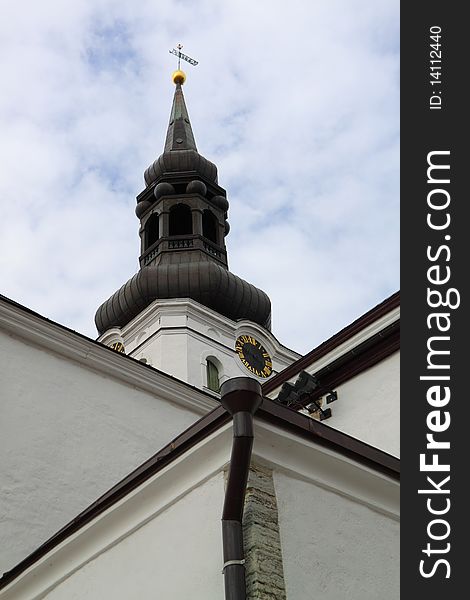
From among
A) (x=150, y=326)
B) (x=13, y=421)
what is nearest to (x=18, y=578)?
(x=13, y=421)

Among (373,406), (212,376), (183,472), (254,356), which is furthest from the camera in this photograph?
(254,356)

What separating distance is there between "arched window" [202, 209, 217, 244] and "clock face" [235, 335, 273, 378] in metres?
3.64

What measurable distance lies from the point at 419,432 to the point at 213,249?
24635mm

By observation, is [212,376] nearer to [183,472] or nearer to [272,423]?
[183,472]

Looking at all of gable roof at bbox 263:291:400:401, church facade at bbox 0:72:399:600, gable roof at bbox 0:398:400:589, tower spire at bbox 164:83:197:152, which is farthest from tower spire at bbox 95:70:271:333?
gable roof at bbox 0:398:400:589

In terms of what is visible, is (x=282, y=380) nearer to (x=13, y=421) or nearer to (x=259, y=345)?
(x=13, y=421)

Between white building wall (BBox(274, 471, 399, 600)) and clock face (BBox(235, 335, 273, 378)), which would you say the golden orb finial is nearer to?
clock face (BBox(235, 335, 273, 378))

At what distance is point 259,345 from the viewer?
1144 inches

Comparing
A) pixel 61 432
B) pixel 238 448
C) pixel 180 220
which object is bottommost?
pixel 238 448

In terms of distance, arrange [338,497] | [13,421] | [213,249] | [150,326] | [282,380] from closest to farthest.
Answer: [338,497] < [13,421] < [282,380] < [150,326] < [213,249]

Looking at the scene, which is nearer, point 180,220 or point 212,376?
point 212,376

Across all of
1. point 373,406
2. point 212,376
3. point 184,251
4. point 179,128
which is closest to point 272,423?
point 373,406

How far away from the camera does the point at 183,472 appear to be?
22.0 feet

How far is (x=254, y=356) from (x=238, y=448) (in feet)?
73.6
